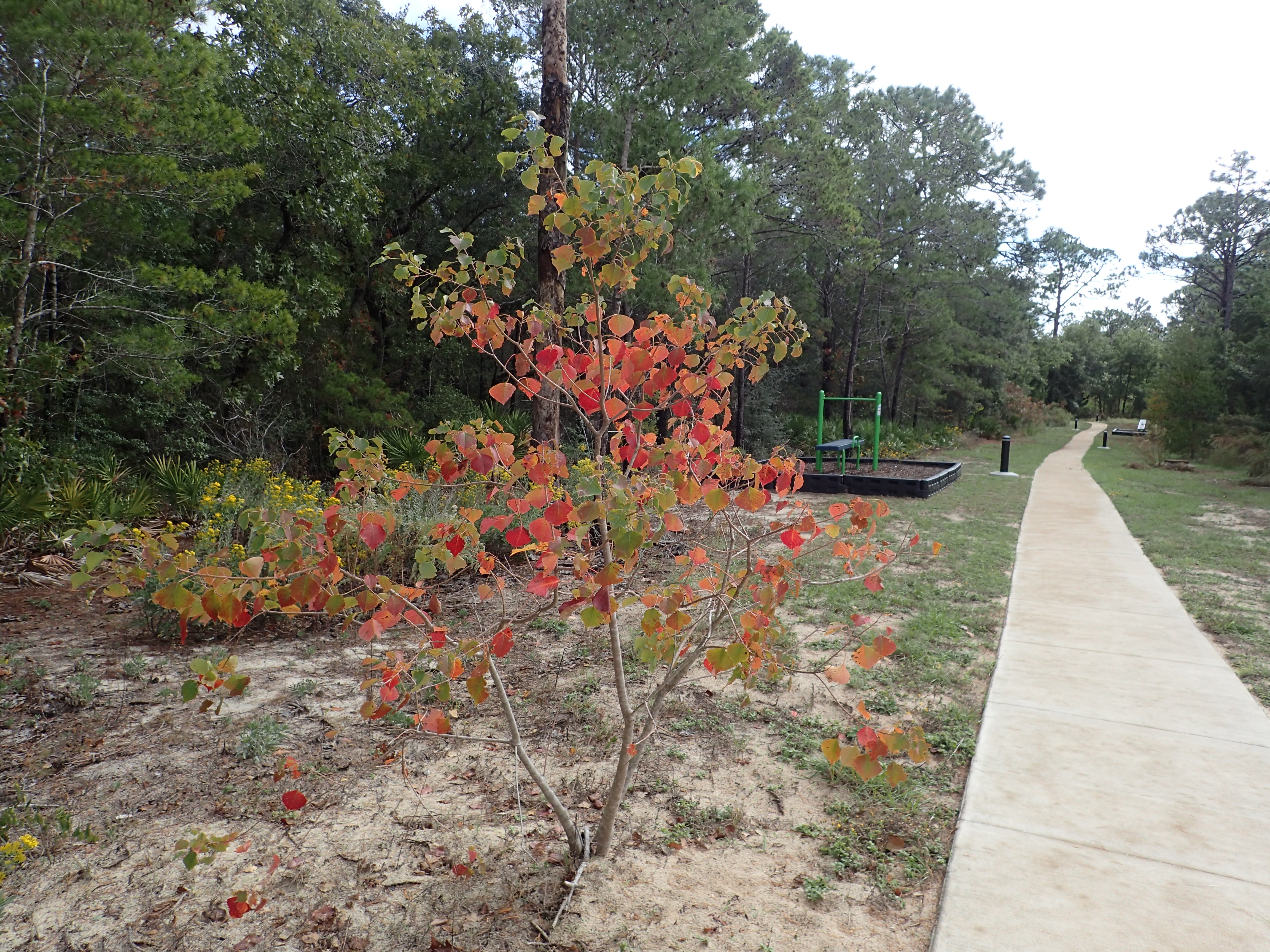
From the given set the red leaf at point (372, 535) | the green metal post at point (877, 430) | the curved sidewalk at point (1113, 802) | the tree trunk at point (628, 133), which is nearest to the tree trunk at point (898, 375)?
the green metal post at point (877, 430)

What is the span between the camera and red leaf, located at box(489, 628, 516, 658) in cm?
183

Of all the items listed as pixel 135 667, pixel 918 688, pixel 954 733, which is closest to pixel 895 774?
pixel 954 733

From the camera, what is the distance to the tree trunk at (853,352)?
18.5 m

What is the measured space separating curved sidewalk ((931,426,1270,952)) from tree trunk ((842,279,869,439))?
14.0m

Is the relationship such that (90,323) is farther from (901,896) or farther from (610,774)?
(901,896)

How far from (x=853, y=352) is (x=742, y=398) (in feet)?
15.0

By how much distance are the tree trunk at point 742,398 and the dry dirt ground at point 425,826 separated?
1322 centimetres

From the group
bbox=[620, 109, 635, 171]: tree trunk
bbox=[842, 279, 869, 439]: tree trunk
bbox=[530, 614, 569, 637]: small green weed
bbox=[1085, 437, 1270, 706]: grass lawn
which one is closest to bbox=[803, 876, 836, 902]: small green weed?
bbox=[530, 614, 569, 637]: small green weed

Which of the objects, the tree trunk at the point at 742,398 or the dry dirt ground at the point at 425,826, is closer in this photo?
the dry dirt ground at the point at 425,826

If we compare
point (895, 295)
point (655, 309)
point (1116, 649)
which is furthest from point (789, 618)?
point (895, 295)

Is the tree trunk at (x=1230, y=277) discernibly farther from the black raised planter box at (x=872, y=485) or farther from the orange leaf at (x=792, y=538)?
the orange leaf at (x=792, y=538)

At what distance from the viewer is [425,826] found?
2488mm

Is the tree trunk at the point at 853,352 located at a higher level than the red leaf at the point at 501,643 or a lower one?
higher

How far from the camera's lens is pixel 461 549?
2.08m
